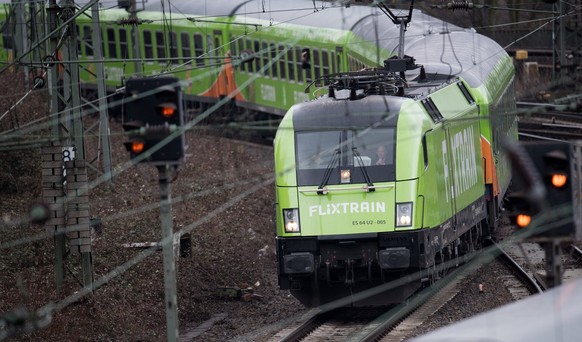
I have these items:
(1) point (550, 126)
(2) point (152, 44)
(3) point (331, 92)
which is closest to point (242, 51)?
(2) point (152, 44)

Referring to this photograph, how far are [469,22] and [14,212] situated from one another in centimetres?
2780

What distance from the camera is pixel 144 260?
20.7 meters

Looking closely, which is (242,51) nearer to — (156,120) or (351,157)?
(351,157)

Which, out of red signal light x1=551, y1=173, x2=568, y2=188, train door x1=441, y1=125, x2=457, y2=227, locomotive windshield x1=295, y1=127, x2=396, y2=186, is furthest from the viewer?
train door x1=441, y1=125, x2=457, y2=227

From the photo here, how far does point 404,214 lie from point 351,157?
1006 mm

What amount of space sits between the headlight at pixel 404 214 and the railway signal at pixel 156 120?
5551mm

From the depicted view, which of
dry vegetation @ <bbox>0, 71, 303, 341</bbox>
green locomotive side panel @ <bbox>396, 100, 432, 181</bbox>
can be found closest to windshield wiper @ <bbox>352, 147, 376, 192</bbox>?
green locomotive side panel @ <bbox>396, 100, 432, 181</bbox>

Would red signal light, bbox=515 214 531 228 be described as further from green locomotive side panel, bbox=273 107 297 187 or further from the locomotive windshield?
green locomotive side panel, bbox=273 107 297 187

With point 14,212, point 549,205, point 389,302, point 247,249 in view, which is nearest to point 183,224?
point 247,249

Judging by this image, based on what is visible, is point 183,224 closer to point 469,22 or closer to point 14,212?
point 14,212

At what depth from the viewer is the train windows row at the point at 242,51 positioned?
30406mm

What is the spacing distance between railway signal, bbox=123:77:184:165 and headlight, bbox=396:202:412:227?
555 centimetres

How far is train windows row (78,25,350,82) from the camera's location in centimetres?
3041

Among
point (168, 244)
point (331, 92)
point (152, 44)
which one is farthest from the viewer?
point (152, 44)
